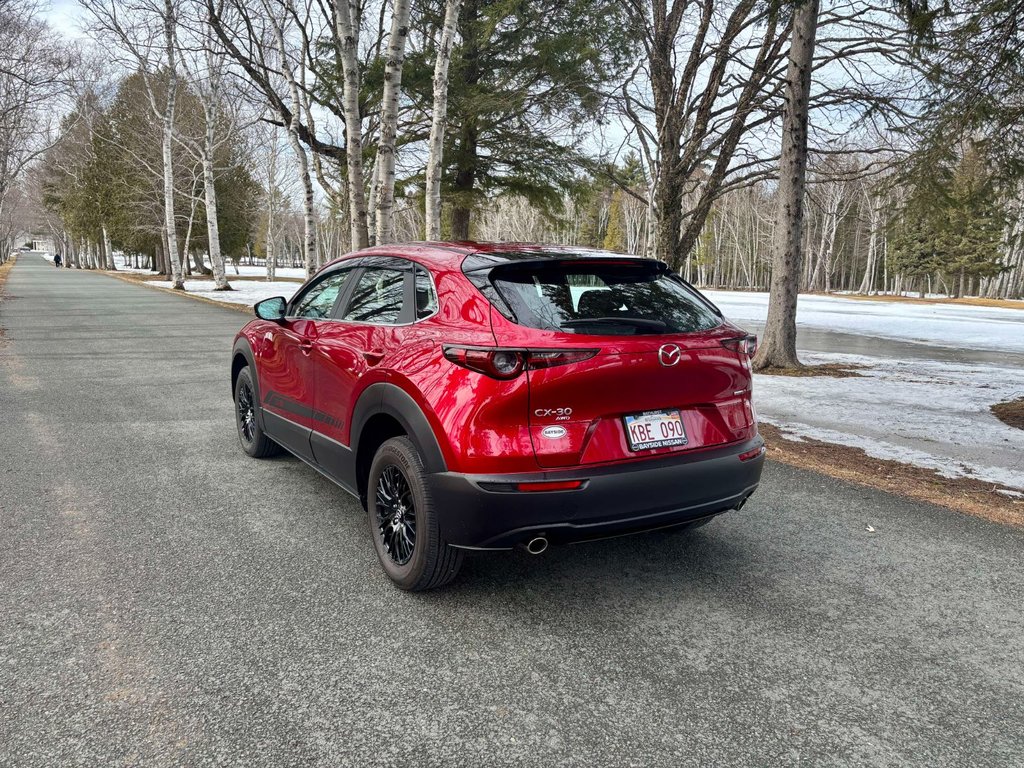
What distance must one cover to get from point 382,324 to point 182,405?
4.79 metres

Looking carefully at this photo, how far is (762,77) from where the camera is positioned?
488 inches

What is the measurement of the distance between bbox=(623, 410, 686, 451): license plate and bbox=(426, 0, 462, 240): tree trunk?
465 inches

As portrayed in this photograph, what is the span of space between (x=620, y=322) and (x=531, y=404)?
60 cm

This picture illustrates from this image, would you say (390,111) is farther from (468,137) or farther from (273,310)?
(273,310)

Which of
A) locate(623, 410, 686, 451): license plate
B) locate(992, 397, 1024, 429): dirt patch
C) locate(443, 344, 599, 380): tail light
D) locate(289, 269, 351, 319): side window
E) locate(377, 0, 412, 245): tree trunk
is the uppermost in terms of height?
locate(377, 0, 412, 245): tree trunk

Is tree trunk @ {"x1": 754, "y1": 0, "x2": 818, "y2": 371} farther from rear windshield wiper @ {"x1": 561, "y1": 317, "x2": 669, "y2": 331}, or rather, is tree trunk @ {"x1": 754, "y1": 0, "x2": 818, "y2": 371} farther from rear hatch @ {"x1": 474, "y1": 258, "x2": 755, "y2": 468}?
rear windshield wiper @ {"x1": 561, "y1": 317, "x2": 669, "y2": 331}

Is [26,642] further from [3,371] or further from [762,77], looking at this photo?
[762,77]

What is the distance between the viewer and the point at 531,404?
2.74 metres

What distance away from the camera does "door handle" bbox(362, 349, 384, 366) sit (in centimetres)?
335

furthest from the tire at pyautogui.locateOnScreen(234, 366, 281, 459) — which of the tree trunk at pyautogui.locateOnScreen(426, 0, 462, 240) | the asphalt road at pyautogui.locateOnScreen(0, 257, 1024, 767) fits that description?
the tree trunk at pyautogui.locateOnScreen(426, 0, 462, 240)

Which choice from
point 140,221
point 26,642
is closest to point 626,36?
point 26,642

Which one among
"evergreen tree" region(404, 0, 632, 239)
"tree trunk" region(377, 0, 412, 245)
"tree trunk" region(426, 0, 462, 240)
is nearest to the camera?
"tree trunk" region(377, 0, 412, 245)

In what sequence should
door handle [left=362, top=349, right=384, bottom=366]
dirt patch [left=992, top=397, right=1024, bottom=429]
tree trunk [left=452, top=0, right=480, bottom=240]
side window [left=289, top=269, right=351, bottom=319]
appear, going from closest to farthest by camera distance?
1. door handle [left=362, top=349, right=384, bottom=366]
2. side window [left=289, top=269, right=351, bottom=319]
3. dirt patch [left=992, top=397, right=1024, bottom=429]
4. tree trunk [left=452, top=0, right=480, bottom=240]

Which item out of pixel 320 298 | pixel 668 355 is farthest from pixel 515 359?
pixel 320 298
